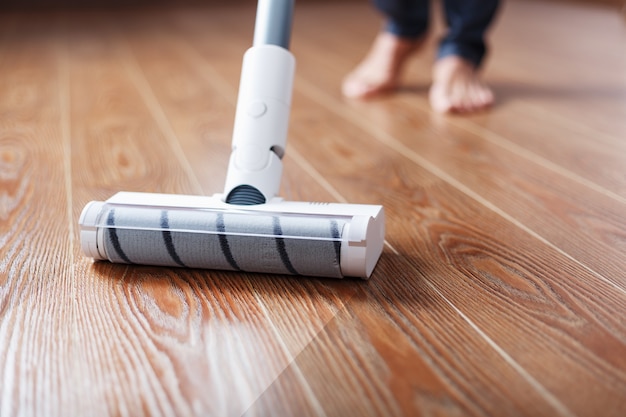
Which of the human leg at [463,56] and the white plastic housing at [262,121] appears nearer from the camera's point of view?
the white plastic housing at [262,121]

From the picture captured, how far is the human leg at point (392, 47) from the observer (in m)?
1.81

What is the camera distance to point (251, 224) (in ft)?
2.69

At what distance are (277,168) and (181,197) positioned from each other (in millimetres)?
120

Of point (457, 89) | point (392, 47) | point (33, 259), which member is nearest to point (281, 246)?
point (33, 259)

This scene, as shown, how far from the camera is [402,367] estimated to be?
68 cm

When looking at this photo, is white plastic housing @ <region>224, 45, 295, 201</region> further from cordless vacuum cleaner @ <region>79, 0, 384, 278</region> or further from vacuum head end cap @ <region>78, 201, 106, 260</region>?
vacuum head end cap @ <region>78, 201, 106, 260</region>

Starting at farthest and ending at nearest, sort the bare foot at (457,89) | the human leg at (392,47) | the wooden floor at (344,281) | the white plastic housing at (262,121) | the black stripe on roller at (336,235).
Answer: the human leg at (392,47) → the bare foot at (457,89) → the white plastic housing at (262,121) → the black stripe on roller at (336,235) → the wooden floor at (344,281)

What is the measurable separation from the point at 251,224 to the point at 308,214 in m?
0.06

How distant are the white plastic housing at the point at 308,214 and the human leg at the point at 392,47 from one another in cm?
100

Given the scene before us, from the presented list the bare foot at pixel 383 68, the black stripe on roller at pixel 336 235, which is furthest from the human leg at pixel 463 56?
the black stripe on roller at pixel 336 235

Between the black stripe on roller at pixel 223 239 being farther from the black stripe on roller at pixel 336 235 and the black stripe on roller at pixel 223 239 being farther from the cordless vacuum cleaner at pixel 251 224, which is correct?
the black stripe on roller at pixel 336 235

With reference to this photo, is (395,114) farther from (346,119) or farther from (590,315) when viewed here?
(590,315)

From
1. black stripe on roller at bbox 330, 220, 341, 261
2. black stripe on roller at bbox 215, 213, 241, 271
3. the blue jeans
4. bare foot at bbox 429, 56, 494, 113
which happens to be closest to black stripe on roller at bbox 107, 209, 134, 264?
black stripe on roller at bbox 215, 213, 241, 271

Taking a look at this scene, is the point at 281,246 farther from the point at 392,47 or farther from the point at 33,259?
the point at 392,47
